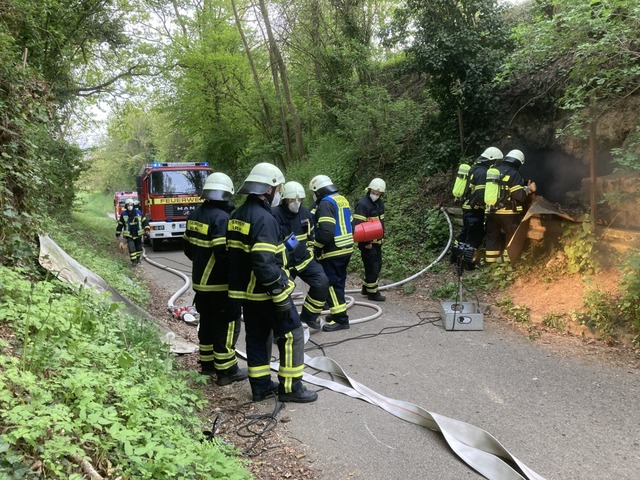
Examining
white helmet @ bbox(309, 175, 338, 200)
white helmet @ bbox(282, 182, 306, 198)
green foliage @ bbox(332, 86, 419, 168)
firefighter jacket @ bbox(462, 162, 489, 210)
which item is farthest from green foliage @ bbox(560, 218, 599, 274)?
green foliage @ bbox(332, 86, 419, 168)

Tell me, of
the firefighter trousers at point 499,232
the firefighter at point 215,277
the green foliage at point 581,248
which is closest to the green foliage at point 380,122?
the firefighter trousers at point 499,232

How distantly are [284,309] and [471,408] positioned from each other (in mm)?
1841

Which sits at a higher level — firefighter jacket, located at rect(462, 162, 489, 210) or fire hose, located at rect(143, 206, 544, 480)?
firefighter jacket, located at rect(462, 162, 489, 210)

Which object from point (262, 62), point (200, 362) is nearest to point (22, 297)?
point (200, 362)

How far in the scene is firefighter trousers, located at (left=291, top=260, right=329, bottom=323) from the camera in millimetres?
5730

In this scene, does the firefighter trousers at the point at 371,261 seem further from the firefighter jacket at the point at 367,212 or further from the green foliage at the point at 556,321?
the green foliage at the point at 556,321

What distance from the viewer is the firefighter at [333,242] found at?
6.22 metres

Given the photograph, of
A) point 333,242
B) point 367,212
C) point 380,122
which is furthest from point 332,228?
point 380,122

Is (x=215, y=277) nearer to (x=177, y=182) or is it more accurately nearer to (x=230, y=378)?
(x=230, y=378)

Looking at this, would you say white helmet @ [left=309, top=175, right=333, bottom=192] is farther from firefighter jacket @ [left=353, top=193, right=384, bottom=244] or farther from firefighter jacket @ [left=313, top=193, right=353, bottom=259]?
firefighter jacket @ [left=353, top=193, right=384, bottom=244]

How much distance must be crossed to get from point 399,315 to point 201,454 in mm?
4641

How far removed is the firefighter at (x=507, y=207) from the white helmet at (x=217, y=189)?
4.52m

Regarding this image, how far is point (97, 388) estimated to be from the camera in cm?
273

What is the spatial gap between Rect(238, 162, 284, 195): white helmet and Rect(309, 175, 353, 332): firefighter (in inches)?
77.3
